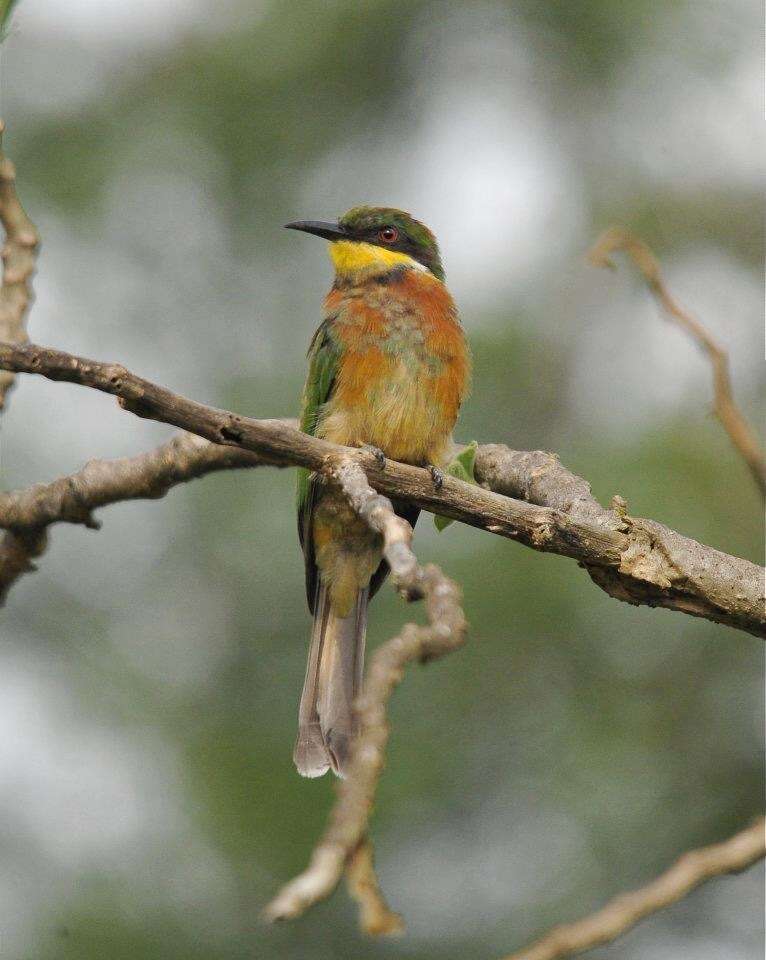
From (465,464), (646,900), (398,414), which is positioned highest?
(398,414)

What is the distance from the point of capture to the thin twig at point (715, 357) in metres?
2.57

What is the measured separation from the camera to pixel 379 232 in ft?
14.5

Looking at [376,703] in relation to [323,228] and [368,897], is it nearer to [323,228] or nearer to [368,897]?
[368,897]

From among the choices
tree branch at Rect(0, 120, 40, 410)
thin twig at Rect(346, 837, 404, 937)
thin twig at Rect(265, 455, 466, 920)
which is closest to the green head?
tree branch at Rect(0, 120, 40, 410)

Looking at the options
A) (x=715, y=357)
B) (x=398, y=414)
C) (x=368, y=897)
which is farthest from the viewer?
(x=398, y=414)

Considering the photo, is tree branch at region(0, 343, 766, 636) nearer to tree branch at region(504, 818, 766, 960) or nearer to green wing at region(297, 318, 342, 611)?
tree branch at region(504, 818, 766, 960)

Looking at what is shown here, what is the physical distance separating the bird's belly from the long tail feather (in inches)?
19.7

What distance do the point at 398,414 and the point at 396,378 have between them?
0.13 m

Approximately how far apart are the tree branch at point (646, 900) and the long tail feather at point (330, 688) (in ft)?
6.13

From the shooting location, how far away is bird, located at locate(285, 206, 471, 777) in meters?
3.82

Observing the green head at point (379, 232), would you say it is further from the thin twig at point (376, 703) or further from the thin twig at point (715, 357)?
the thin twig at point (376, 703)

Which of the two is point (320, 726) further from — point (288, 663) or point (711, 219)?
point (711, 219)

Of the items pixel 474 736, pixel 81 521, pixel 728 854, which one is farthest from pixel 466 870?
pixel 728 854

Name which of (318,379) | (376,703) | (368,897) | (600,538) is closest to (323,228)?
(318,379)
